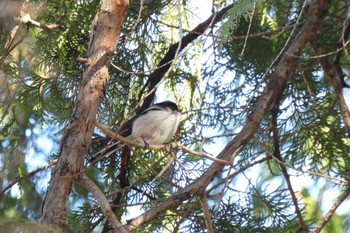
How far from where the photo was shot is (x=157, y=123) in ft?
12.3

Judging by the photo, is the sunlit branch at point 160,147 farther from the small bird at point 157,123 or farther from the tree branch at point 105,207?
the small bird at point 157,123

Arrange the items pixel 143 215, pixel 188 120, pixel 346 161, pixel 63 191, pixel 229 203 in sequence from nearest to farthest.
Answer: pixel 63 191 → pixel 143 215 → pixel 229 203 → pixel 346 161 → pixel 188 120

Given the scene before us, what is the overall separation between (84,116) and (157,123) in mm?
1306

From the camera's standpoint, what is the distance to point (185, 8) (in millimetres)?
3650

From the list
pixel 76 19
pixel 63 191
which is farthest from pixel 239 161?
pixel 63 191

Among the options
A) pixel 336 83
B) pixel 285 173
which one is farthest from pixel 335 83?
pixel 285 173

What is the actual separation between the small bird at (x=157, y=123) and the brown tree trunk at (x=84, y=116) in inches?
43.1

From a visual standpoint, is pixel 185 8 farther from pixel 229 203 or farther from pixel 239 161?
pixel 229 203

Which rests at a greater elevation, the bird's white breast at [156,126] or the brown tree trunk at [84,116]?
the bird's white breast at [156,126]

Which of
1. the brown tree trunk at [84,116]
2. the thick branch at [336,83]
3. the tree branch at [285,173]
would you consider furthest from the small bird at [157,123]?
the brown tree trunk at [84,116]

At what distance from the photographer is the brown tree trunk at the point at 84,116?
240 cm

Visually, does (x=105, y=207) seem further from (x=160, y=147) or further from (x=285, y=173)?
(x=285, y=173)

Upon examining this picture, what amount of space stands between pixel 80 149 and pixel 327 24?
5.60 feet

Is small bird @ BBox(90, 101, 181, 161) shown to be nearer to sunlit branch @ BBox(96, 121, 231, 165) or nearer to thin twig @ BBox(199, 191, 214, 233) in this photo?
sunlit branch @ BBox(96, 121, 231, 165)
